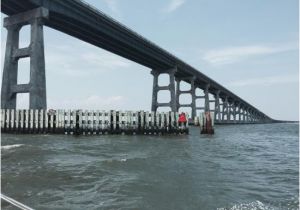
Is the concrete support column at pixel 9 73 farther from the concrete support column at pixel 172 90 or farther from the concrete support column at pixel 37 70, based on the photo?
the concrete support column at pixel 172 90

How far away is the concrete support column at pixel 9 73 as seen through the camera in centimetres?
4384

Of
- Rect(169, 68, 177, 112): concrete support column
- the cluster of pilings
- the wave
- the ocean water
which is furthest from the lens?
Rect(169, 68, 177, 112): concrete support column

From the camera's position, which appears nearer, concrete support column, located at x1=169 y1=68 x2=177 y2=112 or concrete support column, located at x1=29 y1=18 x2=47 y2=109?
concrete support column, located at x1=29 y1=18 x2=47 y2=109

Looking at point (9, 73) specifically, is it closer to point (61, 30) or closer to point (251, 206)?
point (61, 30)

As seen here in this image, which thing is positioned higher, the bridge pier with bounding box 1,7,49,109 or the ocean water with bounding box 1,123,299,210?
the bridge pier with bounding box 1,7,49,109

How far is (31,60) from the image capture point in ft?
139

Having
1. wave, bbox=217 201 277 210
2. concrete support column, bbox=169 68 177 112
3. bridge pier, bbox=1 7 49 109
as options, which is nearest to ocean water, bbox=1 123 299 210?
wave, bbox=217 201 277 210

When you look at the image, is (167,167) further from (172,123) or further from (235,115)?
(235,115)

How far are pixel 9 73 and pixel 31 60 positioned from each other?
14.1ft

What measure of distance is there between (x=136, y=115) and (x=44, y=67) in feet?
45.3

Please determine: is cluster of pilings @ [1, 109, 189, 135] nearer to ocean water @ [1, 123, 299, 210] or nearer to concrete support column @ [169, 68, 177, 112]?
ocean water @ [1, 123, 299, 210]

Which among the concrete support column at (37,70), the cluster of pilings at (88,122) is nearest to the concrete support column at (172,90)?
the concrete support column at (37,70)

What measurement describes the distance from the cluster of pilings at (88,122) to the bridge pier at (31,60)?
7036 mm

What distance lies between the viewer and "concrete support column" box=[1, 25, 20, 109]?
43844mm
